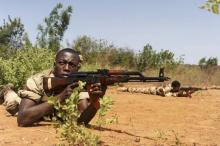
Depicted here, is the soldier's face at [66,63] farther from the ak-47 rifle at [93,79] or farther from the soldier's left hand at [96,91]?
the soldier's left hand at [96,91]

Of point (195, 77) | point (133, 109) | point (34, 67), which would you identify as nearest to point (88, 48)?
point (195, 77)

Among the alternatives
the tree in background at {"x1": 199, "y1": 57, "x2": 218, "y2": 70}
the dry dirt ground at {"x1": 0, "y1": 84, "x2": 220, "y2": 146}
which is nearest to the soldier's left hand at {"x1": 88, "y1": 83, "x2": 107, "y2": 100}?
the dry dirt ground at {"x1": 0, "y1": 84, "x2": 220, "y2": 146}

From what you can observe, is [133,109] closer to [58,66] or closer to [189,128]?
[189,128]

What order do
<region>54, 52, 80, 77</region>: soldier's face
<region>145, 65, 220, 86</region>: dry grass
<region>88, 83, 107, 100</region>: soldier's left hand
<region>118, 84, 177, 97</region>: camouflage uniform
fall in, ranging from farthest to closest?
<region>145, 65, 220, 86</region>: dry grass < <region>118, 84, 177, 97</region>: camouflage uniform < <region>54, 52, 80, 77</region>: soldier's face < <region>88, 83, 107, 100</region>: soldier's left hand

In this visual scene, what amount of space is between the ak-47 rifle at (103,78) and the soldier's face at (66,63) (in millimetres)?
150

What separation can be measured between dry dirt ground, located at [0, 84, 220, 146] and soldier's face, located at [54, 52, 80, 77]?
620 millimetres

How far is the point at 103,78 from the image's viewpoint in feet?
15.1

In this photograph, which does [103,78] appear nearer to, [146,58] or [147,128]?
[147,128]

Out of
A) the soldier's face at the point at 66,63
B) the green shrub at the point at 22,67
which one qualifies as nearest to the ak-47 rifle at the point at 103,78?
the soldier's face at the point at 66,63

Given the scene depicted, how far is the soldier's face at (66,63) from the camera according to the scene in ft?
16.6

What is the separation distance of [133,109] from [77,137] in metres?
4.97

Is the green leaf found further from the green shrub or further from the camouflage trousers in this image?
the green shrub

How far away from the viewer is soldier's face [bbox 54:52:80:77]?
505 cm

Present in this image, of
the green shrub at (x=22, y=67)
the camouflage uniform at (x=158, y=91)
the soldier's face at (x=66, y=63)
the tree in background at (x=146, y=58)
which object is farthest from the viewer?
the tree in background at (x=146, y=58)
